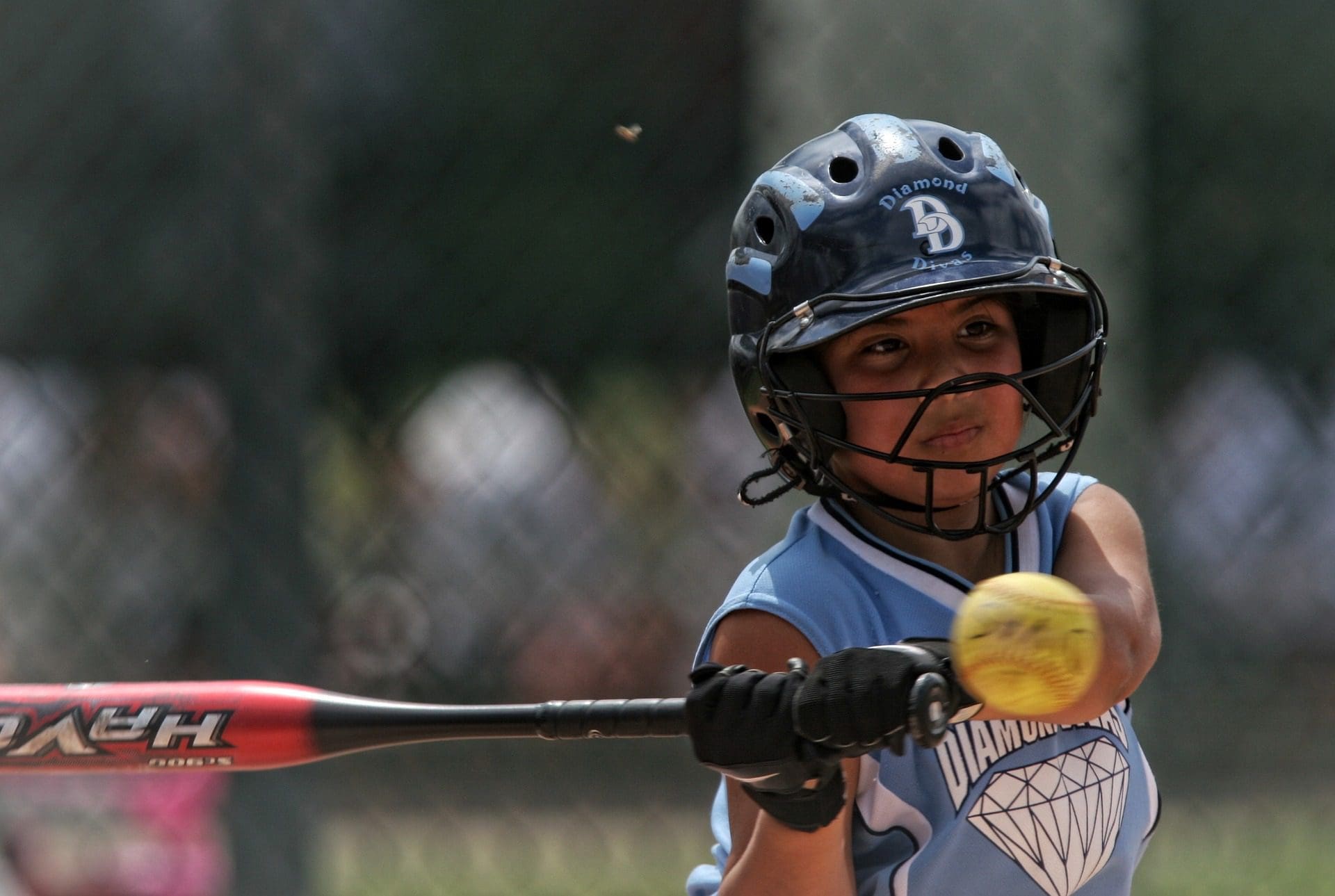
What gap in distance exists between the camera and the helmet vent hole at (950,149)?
1.80 meters

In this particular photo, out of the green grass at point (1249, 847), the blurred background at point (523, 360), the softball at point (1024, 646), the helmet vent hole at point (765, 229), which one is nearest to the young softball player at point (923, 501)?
the helmet vent hole at point (765, 229)

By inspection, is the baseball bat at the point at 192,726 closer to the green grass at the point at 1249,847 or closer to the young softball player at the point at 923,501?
the young softball player at the point at 923,501

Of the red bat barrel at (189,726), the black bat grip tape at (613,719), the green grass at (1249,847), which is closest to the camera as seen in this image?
the black bat grip tape at (613,719)

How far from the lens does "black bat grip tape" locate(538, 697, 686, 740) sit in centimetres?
148

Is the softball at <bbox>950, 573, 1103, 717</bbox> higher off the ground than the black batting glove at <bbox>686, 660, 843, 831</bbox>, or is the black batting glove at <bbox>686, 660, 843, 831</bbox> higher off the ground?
the softball at <bbox>950, 573, 1103, 717</bbox>

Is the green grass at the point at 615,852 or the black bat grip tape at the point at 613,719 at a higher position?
the black bat grip tape at the point at 613,719

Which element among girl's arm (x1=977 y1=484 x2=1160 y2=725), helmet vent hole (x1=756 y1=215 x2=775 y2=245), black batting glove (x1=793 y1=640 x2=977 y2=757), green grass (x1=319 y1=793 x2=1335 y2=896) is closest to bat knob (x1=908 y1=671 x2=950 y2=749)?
black batting glove (x1=793 y1=640 x2=977 y2=757)

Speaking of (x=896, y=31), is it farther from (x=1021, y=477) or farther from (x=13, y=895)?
(x=13, y=895)

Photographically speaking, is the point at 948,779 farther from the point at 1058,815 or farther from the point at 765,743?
the point at 765,743

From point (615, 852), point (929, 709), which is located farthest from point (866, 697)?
point (615, 852)

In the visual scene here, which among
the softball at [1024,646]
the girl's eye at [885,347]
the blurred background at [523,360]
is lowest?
the blurred background at [523,360]

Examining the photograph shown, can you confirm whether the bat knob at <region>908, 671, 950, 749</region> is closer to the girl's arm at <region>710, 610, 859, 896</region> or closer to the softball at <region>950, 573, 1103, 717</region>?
the softball at <region>950, 573, 1103, 717</region>

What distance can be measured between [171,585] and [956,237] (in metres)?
2.54

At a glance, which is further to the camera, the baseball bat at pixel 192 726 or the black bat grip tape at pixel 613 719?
the baseball bat at pixel 192 726
